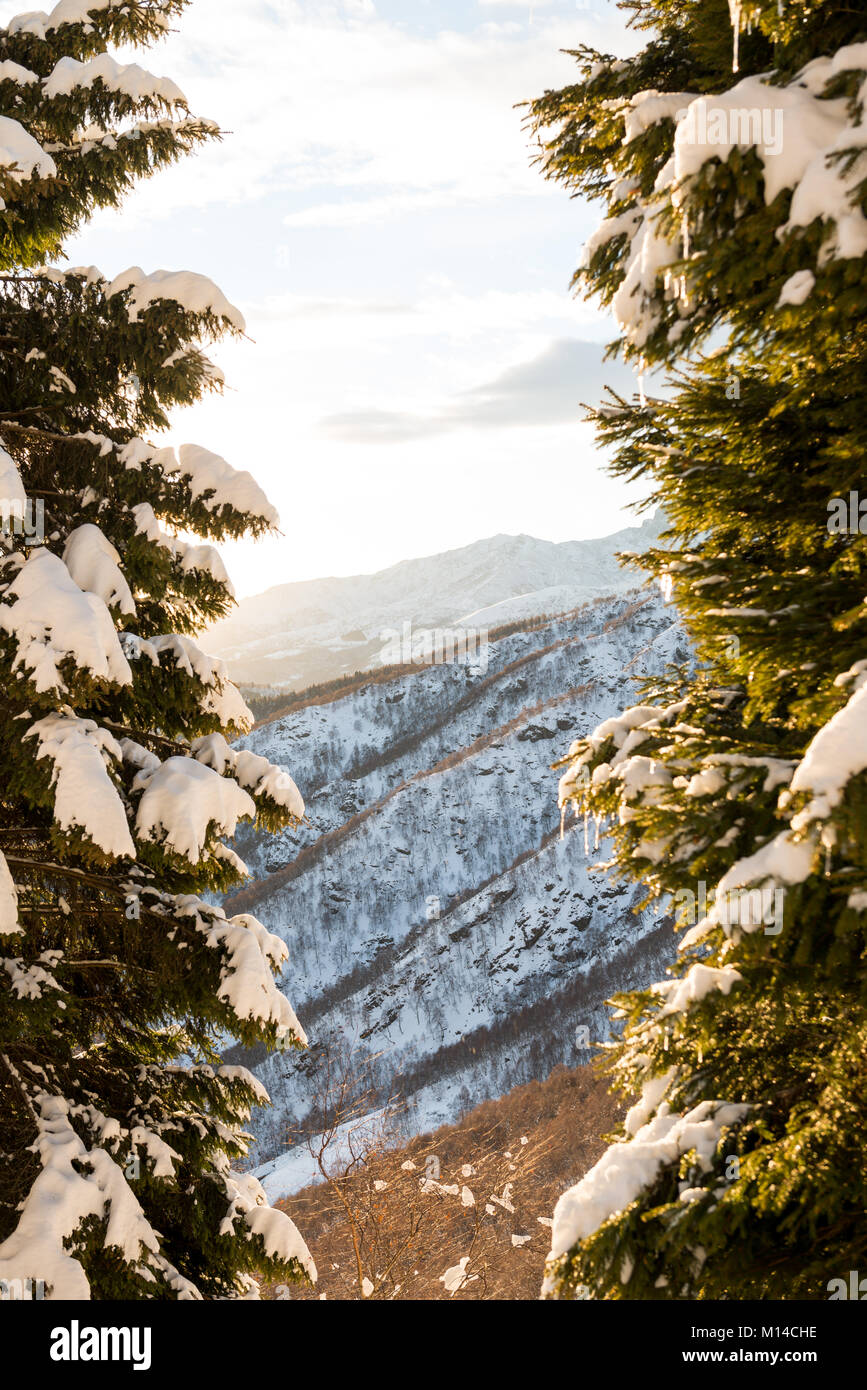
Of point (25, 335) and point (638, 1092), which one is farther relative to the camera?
point (25, 335)

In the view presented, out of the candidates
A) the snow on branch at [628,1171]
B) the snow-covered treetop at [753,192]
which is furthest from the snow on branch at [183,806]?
the snow-covered treetop at [753,192]

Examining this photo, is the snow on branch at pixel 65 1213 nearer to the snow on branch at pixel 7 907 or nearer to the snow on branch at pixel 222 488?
the snow on branch at pixel 7 907

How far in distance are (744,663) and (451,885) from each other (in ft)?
246

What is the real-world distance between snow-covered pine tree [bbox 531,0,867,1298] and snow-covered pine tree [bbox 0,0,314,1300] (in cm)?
259

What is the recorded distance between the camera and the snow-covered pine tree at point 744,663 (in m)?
2.38

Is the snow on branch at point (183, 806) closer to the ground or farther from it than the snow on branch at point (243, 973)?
farther from it

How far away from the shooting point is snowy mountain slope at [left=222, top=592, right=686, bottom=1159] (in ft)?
179

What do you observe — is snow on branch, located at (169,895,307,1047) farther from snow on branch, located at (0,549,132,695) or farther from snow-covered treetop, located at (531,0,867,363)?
snow-covered treetop, located at (531,0,867,363)

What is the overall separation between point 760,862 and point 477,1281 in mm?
25287

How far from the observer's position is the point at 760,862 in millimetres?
2289

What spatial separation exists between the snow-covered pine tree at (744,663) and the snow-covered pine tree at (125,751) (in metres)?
2.59

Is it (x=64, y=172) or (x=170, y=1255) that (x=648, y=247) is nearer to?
(x=64, y=172)

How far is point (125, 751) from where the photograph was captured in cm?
520
